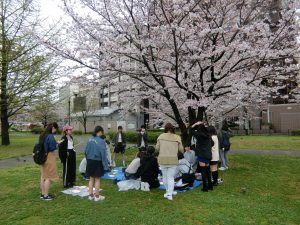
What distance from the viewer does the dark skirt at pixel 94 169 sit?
20.8 ft

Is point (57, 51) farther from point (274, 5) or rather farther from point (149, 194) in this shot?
point (274, 5)

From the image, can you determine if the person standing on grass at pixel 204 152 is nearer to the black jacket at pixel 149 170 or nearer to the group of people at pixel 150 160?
the group of people at pixel 150 160

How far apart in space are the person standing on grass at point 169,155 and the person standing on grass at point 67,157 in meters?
2.35

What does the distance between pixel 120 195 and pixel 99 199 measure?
0.56 meters

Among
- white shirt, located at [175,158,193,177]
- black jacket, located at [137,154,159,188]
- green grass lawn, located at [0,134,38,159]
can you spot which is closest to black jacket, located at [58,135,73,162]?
black jacket, located at [137,154,159,188]

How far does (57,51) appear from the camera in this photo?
9109mm

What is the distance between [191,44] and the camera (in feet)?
28.4

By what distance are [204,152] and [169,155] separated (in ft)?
3.37

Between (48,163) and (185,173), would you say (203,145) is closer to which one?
(185,173)

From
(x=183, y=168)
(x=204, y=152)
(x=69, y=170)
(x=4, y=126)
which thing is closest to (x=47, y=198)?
(x=69, y=170)

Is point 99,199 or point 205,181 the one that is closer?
point 99,199

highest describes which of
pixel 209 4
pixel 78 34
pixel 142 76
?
pixel 209 4

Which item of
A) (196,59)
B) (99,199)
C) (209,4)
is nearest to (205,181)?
(99,199)

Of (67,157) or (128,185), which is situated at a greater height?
(67,157)
